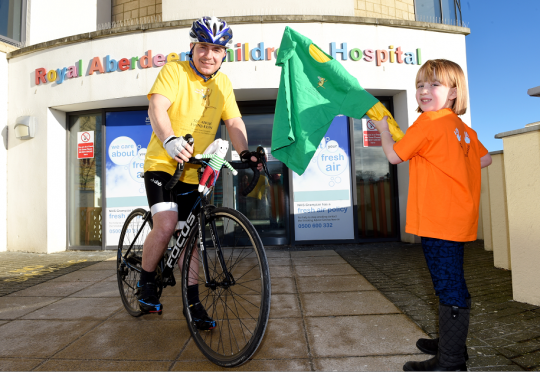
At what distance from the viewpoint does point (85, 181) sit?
327 inches

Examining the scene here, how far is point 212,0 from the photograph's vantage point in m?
8.05

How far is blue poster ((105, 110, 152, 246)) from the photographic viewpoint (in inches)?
315

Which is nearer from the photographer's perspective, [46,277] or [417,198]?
[417,198]

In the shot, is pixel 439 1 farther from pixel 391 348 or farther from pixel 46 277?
pixel 46 277

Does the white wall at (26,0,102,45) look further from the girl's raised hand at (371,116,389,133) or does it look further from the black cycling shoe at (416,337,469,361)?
the black cycling shoe at (416,337,469,361)

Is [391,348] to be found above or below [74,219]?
below

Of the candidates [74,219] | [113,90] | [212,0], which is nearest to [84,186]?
[74,219]

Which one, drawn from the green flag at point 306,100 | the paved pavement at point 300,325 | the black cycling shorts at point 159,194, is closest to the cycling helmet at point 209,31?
the green flag at point 306,100

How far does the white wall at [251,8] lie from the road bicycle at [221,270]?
21.4ft

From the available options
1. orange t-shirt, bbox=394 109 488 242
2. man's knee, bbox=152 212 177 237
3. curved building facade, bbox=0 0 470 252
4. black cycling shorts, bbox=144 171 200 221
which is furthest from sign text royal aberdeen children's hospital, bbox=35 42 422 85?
orange t-shirt, bbox=394 109 488 242

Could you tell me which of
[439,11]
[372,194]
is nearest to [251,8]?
[439,11]

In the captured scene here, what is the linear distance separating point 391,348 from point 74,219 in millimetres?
7819

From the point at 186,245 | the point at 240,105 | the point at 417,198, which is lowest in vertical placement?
the point at 186,245

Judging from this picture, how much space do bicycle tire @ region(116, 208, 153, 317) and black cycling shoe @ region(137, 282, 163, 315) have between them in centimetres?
46
